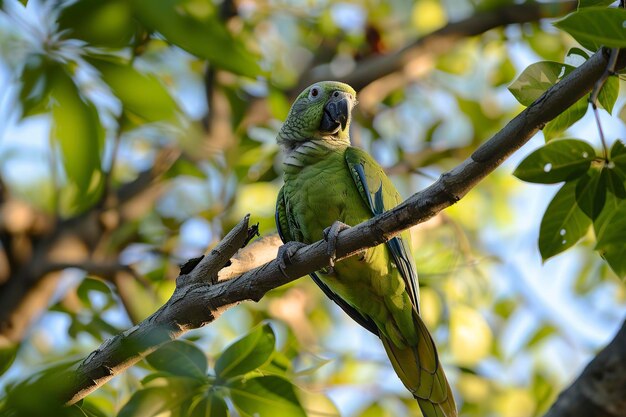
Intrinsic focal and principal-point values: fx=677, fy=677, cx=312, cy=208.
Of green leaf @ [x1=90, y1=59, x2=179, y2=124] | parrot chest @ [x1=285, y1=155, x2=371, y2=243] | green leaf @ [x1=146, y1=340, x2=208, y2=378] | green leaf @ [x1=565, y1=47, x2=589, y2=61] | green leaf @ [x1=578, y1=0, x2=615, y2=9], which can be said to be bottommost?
green leaf @ [x1=146, y1=340, x2=208, y2=378]

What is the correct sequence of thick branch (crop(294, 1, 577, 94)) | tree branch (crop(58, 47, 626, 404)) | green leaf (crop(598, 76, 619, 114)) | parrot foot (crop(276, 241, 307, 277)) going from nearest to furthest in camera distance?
tree branch (crop(58, 47, 626, 404)) < green leaf (crop(598, 76, 619, 114)) < parrot foot (crop(276, 241, 307, 277)) < thick branch (crop(294, 1, 577, 94))

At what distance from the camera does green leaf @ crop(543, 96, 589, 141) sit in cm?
170

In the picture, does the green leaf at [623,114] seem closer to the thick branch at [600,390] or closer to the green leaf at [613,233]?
the green leaf at [613,233]

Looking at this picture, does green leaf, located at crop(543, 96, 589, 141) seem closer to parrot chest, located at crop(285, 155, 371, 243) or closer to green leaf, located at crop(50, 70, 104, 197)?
parrot chest, located at crop(285, 155, 371, 243)

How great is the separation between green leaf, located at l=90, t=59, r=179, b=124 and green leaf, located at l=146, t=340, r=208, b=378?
42.0 inches

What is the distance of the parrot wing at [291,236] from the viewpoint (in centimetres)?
272

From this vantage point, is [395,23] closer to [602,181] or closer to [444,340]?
[444,340]

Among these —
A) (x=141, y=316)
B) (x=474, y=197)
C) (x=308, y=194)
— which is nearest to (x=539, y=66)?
(x=308, y=194)

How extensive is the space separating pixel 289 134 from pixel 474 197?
8.05ft

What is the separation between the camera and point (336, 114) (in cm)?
296

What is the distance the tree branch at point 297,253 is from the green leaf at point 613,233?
0.86 ft

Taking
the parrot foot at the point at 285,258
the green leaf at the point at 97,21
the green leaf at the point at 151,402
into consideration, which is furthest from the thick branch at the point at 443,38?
the green leaf at the point at 97,21

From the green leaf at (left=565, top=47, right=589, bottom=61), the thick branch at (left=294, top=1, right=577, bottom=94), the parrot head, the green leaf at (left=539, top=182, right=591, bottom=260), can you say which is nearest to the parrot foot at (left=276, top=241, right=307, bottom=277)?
the green leaf at (left=539, top=182, right=591, bottom=260)

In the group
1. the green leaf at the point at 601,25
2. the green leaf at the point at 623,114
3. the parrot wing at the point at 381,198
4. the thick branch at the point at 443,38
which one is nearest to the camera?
the green leaf at the point at 601,25
